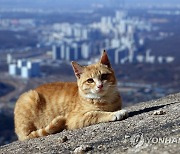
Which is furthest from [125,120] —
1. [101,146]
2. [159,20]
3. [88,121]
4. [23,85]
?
[159,20]

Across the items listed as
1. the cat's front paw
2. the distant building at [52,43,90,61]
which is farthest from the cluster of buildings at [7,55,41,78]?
the cat's front paw

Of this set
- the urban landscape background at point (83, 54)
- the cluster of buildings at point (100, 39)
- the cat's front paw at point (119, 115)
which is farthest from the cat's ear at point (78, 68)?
the cluster of buildings at point (100, 39)

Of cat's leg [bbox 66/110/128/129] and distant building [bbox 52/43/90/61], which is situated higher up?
cat's leg [bbox 66/110/128/129]

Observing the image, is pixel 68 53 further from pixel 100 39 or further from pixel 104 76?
pixel 104 76

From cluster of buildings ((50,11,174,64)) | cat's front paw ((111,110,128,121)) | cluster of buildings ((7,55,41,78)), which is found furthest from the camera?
cluster of buildings ((50,11,174,64))

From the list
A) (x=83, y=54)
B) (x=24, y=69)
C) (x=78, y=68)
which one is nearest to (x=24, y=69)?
(x=24, y=69)

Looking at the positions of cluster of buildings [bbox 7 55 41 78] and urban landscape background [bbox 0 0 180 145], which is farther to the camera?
cluster of buildings [bbox 7 55 41 78]

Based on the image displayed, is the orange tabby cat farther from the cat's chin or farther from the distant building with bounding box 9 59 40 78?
the distant building with bounding box 9 59 40 78
